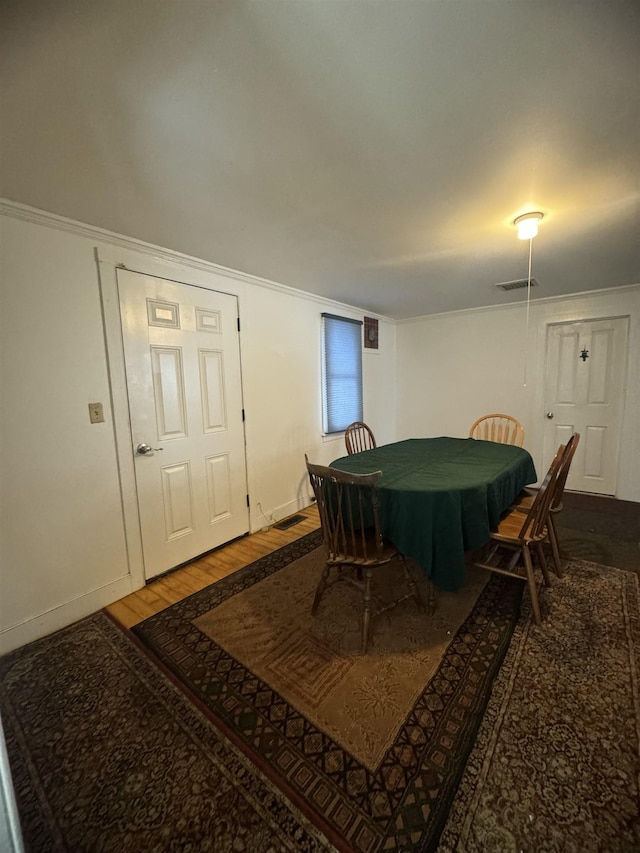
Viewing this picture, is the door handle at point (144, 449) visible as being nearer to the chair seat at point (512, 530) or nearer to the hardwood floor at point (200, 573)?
the hardwood floor at point (200, 573)

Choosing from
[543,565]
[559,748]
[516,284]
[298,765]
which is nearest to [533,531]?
[543,565]

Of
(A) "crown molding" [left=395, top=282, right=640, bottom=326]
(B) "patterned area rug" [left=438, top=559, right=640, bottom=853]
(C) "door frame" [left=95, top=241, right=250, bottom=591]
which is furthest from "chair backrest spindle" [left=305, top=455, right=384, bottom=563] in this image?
(A) "crown molding" [left=395, top=282, right=640, bottom=326]

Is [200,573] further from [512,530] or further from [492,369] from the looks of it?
[492,369]

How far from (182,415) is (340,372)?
196cm

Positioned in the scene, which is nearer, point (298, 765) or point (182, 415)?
point (298, 765)

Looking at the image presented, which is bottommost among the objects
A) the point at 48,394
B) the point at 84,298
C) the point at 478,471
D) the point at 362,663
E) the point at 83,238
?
the point at 362,663

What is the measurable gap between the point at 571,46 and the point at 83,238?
2239 millimetres

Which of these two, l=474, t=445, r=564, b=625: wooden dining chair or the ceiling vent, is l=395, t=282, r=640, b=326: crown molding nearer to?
the ceiling vent

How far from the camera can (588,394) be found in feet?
12.1

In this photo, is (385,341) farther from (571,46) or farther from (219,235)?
(571,46)

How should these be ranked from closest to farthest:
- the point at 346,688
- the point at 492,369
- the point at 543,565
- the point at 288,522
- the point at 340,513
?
1. the point at 346,688
2. the point at 340,513
3. the point at 543,565
4. the point at 288,522
5. the point at 492,369

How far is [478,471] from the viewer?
2010mm

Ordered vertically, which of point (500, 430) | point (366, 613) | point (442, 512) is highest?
point (500, 430)

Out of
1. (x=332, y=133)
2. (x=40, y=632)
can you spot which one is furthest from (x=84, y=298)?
(x=40, y=632)
